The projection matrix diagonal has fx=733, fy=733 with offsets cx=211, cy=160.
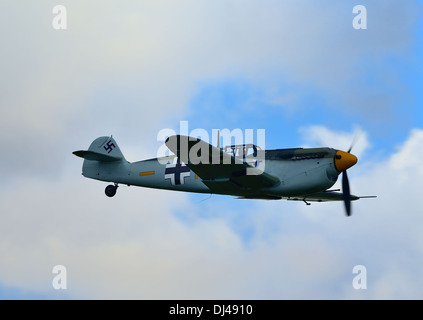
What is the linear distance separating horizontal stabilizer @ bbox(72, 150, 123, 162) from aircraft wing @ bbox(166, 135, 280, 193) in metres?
3.98

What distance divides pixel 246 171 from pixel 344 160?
2872 millimetres

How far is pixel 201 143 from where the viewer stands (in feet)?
65.5

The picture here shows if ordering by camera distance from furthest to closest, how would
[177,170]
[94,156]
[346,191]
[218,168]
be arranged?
[94,156] < [177,170] < [346,191] < [218,168]

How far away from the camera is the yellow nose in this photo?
2136 centimetres

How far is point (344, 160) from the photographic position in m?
21.4

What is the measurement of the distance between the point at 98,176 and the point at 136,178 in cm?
147

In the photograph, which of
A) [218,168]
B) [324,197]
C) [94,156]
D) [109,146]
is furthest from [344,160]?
[109,146]

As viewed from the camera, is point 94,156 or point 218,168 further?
point 94,156

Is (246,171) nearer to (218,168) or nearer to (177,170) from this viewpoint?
(218,168)

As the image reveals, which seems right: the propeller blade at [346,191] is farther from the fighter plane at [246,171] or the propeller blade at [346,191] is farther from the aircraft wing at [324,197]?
the aircraft wing at [324,197]

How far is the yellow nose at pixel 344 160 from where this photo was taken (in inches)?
841

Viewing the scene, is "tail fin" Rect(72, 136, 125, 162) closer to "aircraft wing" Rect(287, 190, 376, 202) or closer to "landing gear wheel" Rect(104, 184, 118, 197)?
"landing gear wheel" Rect(104, 184, 118, 197)

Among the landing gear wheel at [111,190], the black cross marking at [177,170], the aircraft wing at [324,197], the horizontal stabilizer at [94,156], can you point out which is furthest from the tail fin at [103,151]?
the aircraft wing at [324,197]
